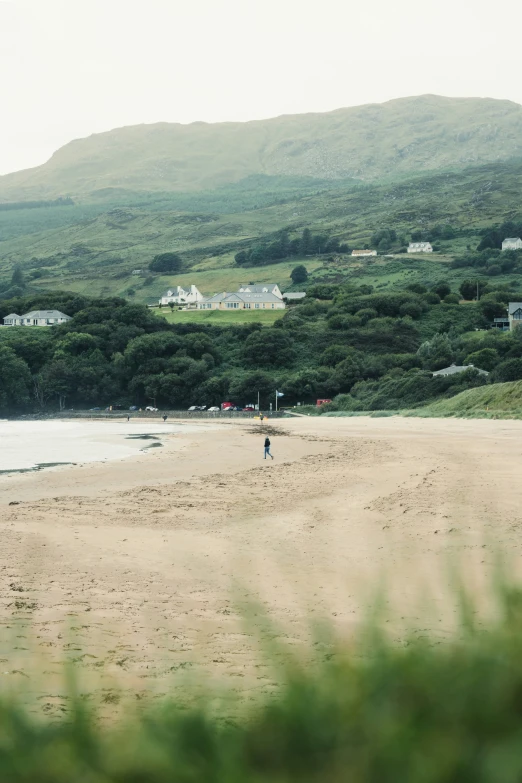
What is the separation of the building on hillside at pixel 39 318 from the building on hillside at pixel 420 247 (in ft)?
227

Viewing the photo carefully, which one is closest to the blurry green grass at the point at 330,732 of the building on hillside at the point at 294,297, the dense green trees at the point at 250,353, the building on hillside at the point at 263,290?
the dense green trees at the point at 250,353

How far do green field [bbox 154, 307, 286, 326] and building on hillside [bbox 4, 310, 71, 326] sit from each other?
11.8 meters

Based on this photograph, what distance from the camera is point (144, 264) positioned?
178 meters

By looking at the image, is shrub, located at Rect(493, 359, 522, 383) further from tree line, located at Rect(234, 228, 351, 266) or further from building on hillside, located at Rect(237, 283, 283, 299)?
tree line, located at Rect(234, 228, 351, 266)

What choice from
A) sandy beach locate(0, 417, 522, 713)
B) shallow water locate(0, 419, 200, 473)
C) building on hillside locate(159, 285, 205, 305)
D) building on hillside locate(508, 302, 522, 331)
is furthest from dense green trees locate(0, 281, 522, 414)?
sandy beach locate(0, 417, 522, 713)

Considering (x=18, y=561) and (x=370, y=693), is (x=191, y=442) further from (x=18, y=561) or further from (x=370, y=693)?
(x=370, y=693)

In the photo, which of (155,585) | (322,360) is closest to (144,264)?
(322,360)

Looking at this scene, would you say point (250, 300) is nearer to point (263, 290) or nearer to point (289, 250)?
point (263, 290)

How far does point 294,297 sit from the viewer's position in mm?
113625

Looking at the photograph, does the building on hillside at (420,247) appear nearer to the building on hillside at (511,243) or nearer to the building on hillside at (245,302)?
the building on hillside at (511,243)

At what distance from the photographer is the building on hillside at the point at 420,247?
146250mm

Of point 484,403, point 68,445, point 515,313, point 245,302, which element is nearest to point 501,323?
point 515,313

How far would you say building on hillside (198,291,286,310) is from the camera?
347ft

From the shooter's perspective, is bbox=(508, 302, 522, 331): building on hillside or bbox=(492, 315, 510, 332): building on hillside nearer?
bbox=(508, 302, 522, 331): building on hillside
